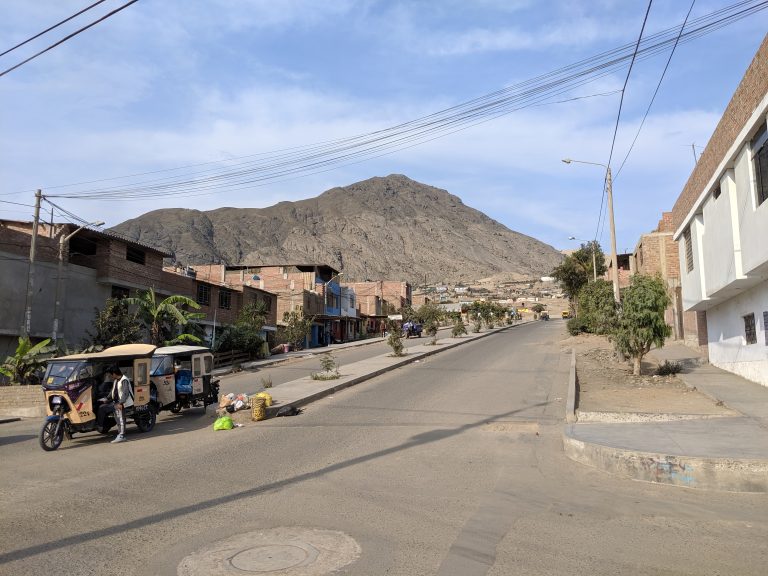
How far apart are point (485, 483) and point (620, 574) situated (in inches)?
131

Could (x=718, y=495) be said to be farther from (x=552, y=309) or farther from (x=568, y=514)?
(x=552, y=309)

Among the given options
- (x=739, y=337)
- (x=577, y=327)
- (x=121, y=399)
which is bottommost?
(x=121, y=399)

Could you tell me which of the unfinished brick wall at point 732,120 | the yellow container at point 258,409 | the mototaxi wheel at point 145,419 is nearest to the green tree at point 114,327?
the mototaxi wheel at point 145,419

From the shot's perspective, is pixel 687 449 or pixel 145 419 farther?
pixel 145 419

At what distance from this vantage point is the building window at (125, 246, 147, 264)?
32125mm

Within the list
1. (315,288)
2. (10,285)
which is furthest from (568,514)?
(315,288)

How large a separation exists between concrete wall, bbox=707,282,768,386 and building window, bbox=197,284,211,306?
92.5ft

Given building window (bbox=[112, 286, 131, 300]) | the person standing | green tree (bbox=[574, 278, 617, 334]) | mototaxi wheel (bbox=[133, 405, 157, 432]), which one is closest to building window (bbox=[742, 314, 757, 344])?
green tree (bbox=[574, 278, 617, 334])

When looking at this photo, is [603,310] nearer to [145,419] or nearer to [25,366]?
[145,419]

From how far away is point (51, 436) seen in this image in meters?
11.2

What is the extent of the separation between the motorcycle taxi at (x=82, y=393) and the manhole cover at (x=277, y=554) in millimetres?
7162

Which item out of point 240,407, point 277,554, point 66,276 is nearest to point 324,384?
point 240,407

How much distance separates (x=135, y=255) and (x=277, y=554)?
3052 cm

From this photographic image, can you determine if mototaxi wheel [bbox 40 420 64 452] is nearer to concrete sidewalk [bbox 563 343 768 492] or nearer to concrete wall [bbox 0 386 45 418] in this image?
concrete wall [bbox 0 386 45 418]
